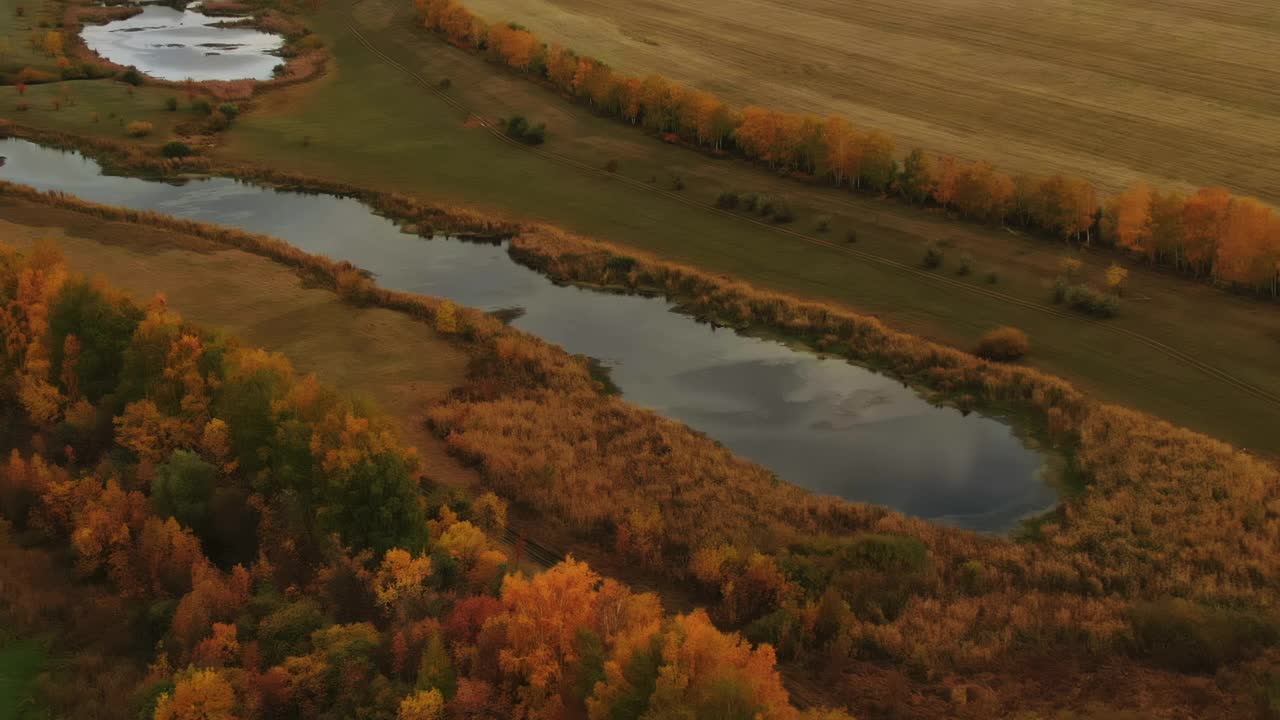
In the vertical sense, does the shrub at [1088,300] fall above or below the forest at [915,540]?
above

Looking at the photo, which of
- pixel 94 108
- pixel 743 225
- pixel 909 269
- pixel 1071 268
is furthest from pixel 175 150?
pixel 1071 268

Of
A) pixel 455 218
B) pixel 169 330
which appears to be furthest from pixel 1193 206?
pixel 169 330

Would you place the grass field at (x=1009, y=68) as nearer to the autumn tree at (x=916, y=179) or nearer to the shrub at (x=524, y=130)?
the autumn tree at (x=916, y=179)

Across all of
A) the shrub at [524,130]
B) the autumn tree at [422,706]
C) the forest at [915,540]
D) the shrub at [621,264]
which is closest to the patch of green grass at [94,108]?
the shrub at [524,130]

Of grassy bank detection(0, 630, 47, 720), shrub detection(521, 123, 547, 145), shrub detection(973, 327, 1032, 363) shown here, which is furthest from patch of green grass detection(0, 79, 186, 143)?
shrub detection(973, 327, 1032, 363)

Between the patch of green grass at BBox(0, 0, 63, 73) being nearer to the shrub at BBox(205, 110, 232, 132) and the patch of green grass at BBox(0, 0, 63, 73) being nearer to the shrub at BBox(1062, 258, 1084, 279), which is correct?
the shrub at BBox(205, 110, 232, 132)

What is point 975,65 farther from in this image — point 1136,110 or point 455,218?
point 455,218
